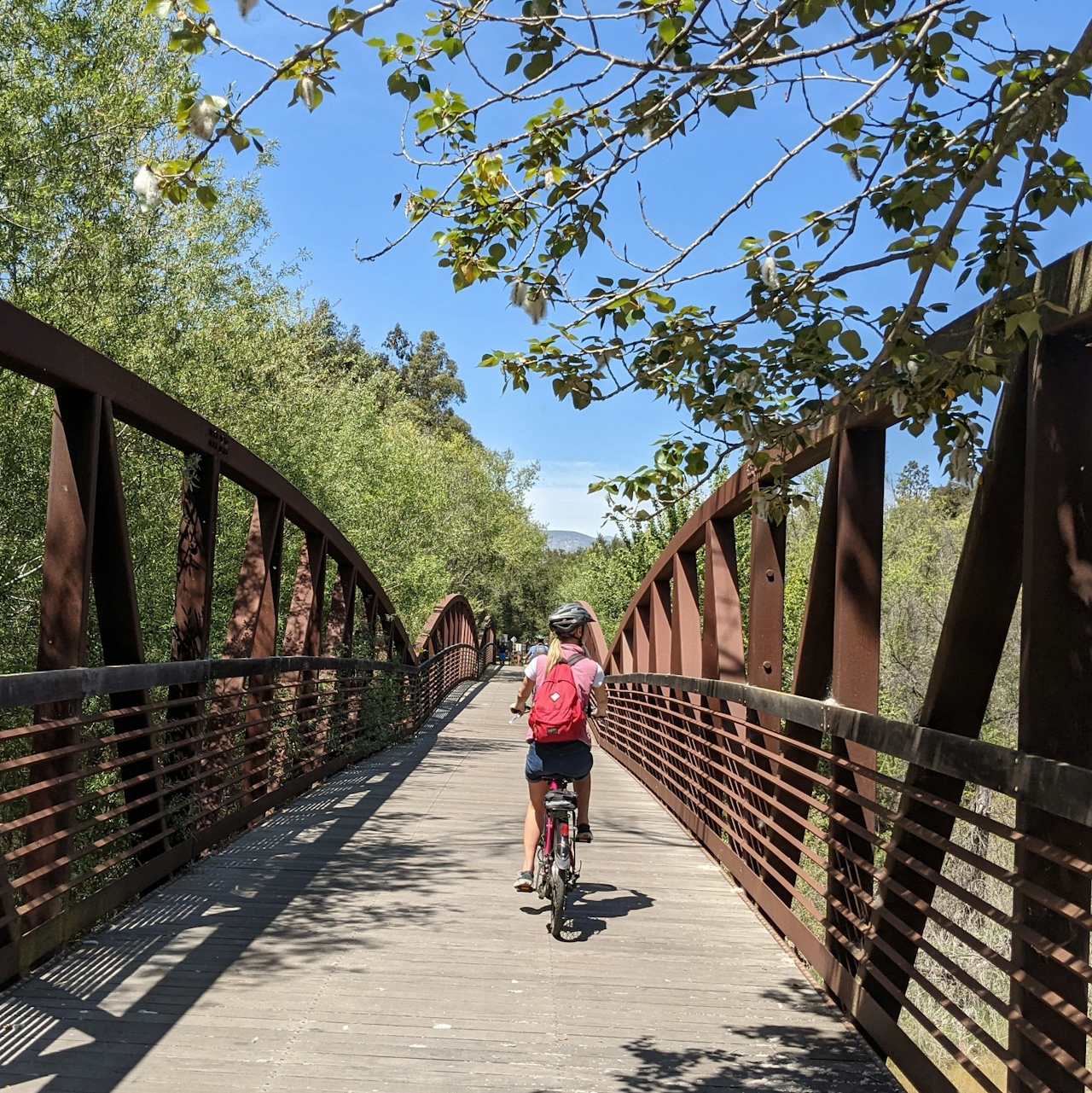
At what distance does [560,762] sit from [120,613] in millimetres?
2122

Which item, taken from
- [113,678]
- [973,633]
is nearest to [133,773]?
[113,678]

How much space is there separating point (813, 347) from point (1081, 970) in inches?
71.1

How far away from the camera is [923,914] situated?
12.4ft

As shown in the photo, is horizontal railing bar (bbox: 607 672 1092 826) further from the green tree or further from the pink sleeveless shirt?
the green tree

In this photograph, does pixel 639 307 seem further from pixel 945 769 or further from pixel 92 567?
pixel 92 567

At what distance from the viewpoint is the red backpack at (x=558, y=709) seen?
19.6ft

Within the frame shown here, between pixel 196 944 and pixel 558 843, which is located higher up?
pixel 558 843

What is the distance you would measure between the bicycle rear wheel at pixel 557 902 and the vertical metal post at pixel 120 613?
1.83 meters

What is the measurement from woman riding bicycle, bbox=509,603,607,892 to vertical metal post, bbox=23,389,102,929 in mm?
2130

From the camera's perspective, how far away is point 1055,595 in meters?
3.12

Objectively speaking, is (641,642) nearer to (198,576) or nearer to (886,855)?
(198,576)

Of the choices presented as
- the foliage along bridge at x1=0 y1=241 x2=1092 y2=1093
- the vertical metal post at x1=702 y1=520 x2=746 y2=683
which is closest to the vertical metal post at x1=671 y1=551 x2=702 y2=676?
the foliage along bridge at x1=0 y1=241 x2=1092 y2=1093

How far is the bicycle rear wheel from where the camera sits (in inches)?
211

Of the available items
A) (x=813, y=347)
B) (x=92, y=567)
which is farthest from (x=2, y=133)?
(x=813, y=347)
